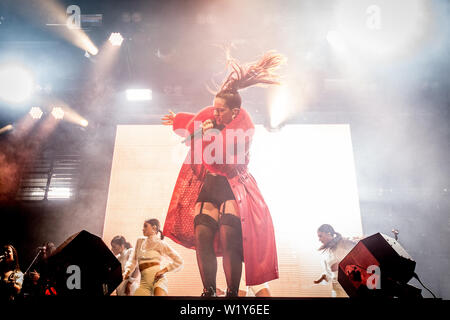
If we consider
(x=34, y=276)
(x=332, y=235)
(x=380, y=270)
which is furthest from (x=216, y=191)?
(x=34, y=276)

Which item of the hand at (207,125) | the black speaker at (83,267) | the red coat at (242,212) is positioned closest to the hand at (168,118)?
the red coat at (242,212)

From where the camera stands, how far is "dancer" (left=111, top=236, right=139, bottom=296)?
336 cm

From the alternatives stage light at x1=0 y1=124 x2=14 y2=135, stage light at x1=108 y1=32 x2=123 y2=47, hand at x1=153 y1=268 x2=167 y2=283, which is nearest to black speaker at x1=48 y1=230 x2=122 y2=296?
hand at x1=153 y1=268 x2=167 y2=283

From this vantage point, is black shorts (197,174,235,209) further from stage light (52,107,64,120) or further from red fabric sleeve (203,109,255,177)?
stage light (52,107,64,120)

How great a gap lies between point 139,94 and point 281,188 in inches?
112

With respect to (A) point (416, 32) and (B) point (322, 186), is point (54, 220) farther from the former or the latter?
(A) point (416, 32)

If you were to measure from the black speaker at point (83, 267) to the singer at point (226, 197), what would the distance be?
1.65 m

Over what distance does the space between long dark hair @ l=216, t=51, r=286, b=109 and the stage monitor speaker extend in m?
2.68

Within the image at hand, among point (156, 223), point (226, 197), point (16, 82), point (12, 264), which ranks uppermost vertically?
point (16, 82)

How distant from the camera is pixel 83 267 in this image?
5.71 feet

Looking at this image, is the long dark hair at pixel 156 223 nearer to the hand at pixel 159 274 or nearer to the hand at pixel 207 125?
the hand at pixel 159 274

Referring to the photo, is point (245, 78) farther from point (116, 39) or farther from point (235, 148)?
point (116, 39)
